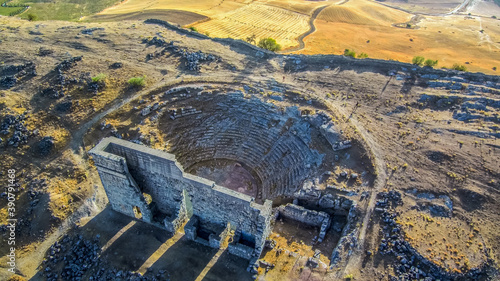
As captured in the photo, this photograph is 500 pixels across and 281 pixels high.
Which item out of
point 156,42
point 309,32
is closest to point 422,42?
point 309,32

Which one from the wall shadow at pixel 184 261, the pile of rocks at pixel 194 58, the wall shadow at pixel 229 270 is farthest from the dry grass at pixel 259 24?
the wall shadow at pixel 229 270

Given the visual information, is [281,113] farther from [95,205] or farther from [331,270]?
[95,205]

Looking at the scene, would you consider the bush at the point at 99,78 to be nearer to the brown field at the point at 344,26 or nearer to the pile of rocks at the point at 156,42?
the pile of rocks at the point at 156,42

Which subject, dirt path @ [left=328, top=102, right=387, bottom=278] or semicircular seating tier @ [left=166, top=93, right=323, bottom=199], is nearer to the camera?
dirt path @ [left=328, top=102, right=387, bottom=278]

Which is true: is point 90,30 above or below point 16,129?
above

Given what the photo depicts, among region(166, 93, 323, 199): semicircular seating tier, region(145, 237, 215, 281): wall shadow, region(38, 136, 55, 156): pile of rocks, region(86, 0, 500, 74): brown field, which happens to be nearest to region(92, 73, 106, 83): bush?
region(38, 136, 55, 156): pile of rocks

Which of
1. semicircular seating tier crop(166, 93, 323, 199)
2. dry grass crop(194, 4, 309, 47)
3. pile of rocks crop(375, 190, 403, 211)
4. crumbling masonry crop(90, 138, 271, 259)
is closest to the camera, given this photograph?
crumbling masonry crop(90, 138, 271, 259)

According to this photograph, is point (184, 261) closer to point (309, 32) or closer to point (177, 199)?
point (177, 199)

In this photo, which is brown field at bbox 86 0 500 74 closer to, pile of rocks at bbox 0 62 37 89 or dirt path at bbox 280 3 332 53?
dirt path at bbox 280 3 332 53
